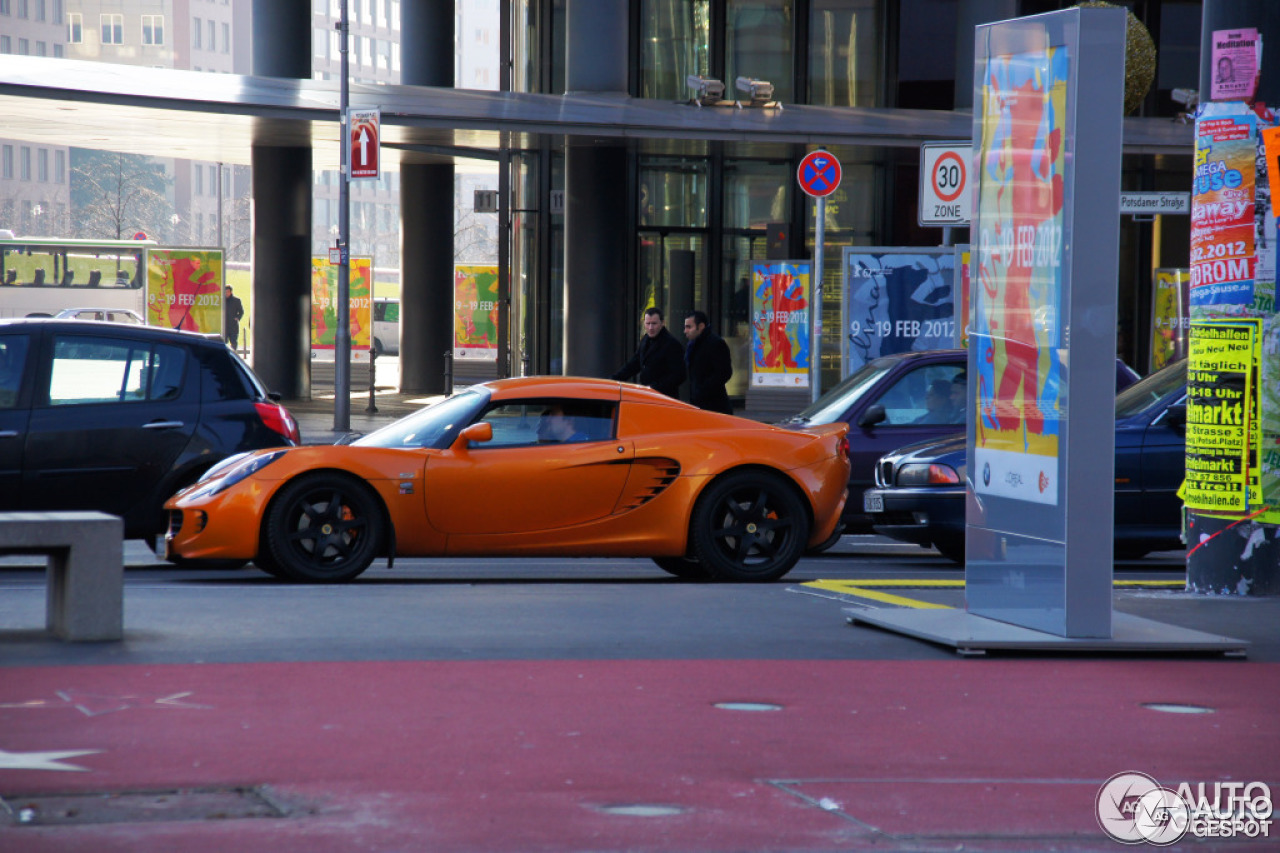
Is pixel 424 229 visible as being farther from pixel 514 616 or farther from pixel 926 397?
pixel 514 616

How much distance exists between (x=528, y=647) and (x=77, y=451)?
448 centimetres

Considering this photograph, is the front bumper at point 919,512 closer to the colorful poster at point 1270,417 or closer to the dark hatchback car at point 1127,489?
the dark hatchback car at point 1127,489

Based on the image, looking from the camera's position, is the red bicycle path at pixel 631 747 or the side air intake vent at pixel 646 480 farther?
the side air intake vent at pixel 646 480

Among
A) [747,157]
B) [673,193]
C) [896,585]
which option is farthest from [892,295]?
[673,193]

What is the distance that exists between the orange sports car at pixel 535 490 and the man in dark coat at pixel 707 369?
373 cm

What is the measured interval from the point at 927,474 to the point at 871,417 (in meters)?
1.26

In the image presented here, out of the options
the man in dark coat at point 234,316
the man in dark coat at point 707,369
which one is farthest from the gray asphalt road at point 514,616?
the man in dark coat at point 234,316

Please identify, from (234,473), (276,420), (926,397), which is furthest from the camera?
(926,397)

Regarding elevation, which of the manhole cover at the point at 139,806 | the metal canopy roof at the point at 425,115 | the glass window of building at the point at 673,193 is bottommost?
the manhole cover at the point at 139,806

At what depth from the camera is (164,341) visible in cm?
1078

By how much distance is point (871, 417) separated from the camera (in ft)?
41.5

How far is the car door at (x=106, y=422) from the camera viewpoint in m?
10.3

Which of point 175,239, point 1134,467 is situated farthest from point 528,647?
point 175,239

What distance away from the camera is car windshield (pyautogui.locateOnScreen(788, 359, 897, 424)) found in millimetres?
12758
